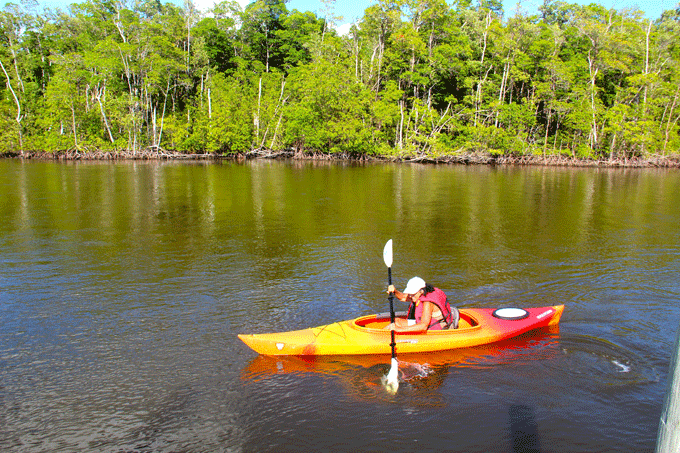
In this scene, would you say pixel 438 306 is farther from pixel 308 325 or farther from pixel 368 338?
pixel 308 325

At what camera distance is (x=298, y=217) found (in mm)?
16688

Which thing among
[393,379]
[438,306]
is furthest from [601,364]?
[393,379]

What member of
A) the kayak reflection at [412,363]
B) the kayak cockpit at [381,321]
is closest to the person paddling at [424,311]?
the kayak cockpit at [381,321]

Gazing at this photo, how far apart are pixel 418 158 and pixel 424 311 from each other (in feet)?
128

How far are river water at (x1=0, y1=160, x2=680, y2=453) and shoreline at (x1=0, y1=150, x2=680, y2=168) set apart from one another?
2830 centimetres

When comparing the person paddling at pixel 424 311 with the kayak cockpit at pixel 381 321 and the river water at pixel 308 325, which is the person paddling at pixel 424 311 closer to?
the kayak cockpit at pixel 381 321

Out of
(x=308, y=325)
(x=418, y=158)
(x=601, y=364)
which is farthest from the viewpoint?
(x=418, y=158)

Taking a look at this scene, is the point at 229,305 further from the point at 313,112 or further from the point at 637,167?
the point at 637,167

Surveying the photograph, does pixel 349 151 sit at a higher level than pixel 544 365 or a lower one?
higher

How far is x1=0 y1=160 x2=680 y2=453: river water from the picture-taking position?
5184mm

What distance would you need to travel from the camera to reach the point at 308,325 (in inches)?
310

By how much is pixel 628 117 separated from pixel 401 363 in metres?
44.4

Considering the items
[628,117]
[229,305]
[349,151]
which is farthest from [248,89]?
[229,305]

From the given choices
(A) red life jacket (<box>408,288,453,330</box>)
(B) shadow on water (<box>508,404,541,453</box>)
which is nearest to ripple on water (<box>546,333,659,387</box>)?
(B) shadow on water (<box>508,404,541,453</box>)
